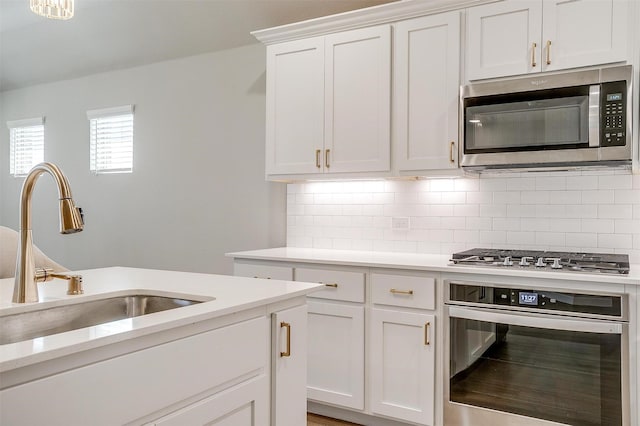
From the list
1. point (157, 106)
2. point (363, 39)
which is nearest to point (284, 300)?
point (363, 39)

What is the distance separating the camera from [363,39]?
3139mm

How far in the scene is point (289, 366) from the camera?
5.41 ft

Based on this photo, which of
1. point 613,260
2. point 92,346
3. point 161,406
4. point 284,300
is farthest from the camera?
point 613,260

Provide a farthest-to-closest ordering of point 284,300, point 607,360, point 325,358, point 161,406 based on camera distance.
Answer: point 325,358 < point 607,360 < point 284,300 < point 161,406

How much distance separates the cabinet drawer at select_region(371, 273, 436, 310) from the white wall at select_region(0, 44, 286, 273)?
1.26 meters

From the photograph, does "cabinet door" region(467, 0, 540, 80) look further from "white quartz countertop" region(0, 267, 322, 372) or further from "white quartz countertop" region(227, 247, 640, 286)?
"white quartz countertop" region(0, 267, 322, 372)

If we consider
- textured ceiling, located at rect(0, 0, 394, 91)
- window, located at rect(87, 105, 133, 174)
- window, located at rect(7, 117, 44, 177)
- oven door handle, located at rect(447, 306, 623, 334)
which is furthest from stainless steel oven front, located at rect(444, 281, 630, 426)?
window, located at rect(7, 117, 44, 177)

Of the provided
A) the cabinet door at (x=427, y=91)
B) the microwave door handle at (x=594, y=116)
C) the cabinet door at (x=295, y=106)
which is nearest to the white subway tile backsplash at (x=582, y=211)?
the microwave door handle at (x=594, y=116)

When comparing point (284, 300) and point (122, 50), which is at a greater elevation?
point (122, 50)

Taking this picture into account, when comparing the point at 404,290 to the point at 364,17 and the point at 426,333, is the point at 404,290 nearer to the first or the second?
the point at 426,333

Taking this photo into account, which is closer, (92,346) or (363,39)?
(92,346)

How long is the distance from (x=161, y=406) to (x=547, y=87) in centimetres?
234

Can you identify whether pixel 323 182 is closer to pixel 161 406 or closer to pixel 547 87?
pixel 547 87

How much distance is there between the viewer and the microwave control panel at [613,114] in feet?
7.80
